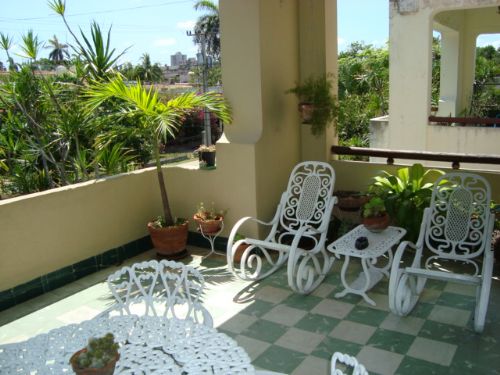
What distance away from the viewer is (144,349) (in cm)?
215

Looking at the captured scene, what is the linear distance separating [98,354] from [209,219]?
3373mm

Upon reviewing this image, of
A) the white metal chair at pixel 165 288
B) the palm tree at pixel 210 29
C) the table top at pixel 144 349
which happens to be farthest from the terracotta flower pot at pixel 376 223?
the palm tree at pixel 210 29

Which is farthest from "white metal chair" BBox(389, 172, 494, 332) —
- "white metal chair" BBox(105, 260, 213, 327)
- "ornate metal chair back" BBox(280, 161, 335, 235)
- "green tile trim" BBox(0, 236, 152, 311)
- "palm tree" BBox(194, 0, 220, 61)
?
"palm tree" BBox(194, 0, 220, 61)

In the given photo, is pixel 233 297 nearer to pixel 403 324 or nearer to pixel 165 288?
pixel 403 324

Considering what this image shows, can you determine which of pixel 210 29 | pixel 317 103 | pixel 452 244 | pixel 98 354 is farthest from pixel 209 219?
pixel 210 29

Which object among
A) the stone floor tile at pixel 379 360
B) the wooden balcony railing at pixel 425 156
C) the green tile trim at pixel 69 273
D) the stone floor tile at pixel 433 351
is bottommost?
the stone floor tile at pixel 379 360

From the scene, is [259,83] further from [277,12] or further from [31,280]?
[31,280]

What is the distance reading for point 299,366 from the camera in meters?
3.15

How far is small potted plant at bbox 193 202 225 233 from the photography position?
16.3 ft

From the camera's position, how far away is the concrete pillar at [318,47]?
5297 mm

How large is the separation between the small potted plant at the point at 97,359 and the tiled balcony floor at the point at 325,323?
162cm

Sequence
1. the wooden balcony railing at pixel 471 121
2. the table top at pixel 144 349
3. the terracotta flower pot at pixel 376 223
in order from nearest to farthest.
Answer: the table top at pixel 144 349 → the terracotta flower pot at pixel 376 223 → the wooden balcony railing at pixel 471 121

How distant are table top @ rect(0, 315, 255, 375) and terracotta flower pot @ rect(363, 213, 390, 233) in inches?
92.4

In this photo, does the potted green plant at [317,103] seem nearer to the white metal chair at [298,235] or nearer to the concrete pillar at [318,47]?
the concrete pillar at [318,47]
